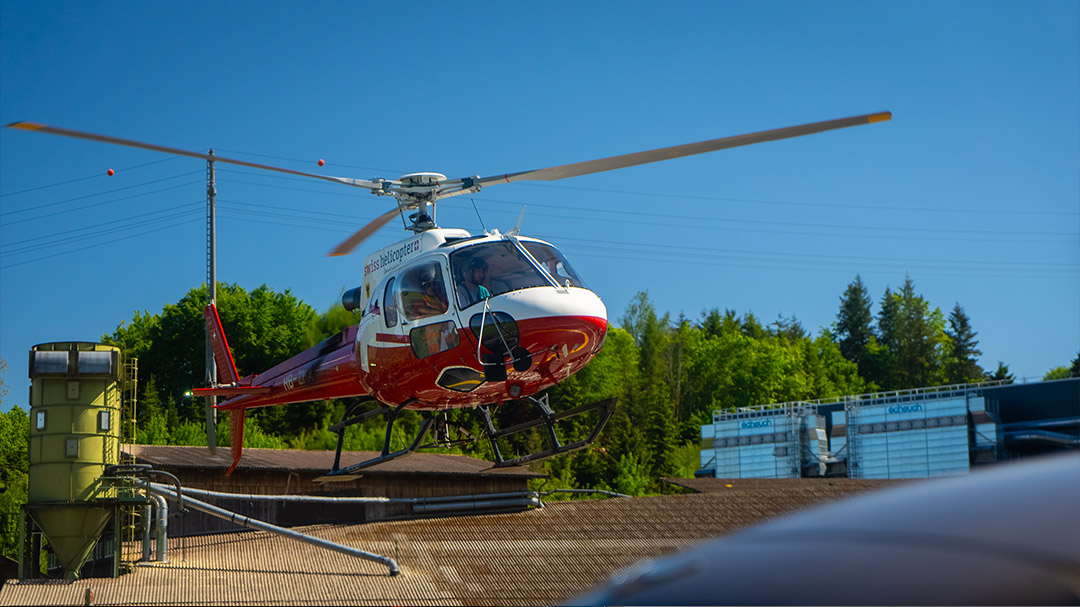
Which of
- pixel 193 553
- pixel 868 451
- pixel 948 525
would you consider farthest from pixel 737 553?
pixel 868 451

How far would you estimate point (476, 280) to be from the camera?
1609 centimetres

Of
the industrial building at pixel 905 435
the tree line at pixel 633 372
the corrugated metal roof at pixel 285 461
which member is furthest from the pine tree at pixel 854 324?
the corrugated metal roof at pixel 285 461

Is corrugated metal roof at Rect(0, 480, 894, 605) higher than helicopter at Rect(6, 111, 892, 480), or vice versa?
helicopter at Rect(6, 111, 892, 480)

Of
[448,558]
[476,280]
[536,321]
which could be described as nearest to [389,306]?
[476,280]

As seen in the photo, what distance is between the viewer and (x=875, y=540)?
5.00 feet

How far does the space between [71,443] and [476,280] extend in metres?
13.0

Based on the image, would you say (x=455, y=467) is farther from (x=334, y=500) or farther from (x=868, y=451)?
(x=868, y=451)

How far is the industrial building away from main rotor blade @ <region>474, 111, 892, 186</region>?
43.4m

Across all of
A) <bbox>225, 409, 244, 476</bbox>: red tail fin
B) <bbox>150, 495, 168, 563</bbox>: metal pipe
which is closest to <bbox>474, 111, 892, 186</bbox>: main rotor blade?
<bbox>225, 409, 244, 476</bbox>: red tail fin

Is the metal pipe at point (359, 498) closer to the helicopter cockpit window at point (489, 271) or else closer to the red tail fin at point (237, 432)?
the red tail fin at point (237, 432)

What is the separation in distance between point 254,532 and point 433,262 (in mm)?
13147

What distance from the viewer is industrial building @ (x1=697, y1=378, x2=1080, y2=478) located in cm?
5747

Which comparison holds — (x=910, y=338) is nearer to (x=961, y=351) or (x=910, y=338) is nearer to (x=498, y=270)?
(x=961, y=351)

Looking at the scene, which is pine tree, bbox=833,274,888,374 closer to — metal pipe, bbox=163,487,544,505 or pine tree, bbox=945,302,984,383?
pine tree, bbox=945,302,984,383
